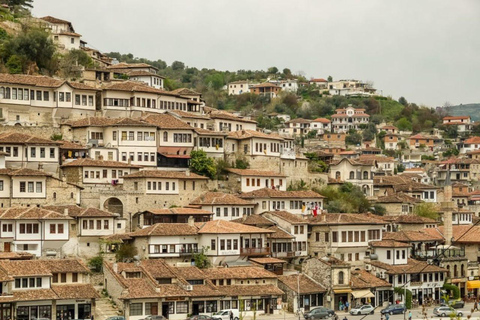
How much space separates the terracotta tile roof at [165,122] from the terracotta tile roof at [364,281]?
17.8 metres

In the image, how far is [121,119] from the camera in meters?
71.1

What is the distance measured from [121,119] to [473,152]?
7151 centimetres

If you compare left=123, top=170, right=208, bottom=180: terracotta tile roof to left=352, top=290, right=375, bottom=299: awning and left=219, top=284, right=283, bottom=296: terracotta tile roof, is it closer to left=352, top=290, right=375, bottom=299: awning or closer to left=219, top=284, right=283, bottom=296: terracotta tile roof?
left=219, top=284, right=283, bottom=296: terracotta tile roof

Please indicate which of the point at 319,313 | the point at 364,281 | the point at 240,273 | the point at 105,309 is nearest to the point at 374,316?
the point at 319,313

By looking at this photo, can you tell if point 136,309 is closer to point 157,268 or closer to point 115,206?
point 157,268

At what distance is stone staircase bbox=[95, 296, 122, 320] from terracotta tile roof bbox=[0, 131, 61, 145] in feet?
47.5

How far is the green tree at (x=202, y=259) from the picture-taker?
6097cm

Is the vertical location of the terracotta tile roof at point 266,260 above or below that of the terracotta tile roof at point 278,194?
below

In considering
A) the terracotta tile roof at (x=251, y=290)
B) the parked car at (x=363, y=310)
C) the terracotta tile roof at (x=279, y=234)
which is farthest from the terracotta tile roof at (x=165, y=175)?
the parked car at (x=363, y=310)

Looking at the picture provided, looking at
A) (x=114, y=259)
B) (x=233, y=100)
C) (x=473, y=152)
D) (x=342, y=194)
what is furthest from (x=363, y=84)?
(x=114, y=259)

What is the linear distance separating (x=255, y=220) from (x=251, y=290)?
9501 millimetres

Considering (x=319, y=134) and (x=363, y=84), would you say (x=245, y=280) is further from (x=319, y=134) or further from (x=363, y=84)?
(x=363, y=84)

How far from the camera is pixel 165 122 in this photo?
72.9m

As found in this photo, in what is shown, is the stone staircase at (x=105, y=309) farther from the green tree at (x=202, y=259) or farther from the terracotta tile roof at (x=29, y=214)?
the green tree at (x=202, y=259)
